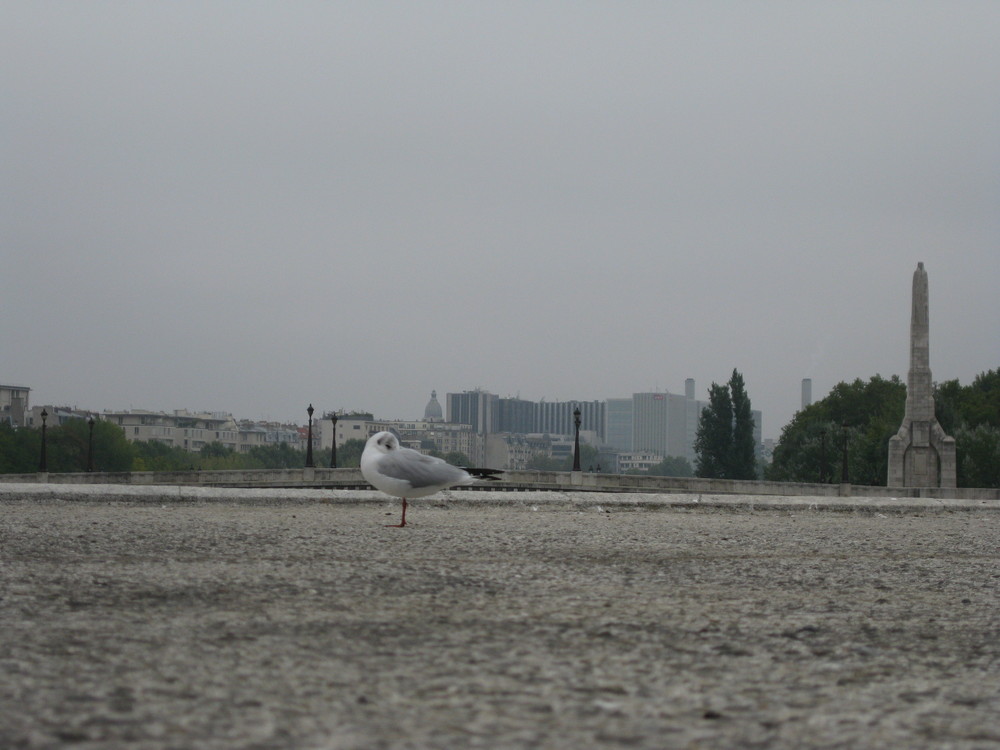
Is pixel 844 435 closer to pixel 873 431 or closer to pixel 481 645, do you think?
pixel 873 431

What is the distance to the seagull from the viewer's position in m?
9.67

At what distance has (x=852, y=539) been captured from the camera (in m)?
10.0

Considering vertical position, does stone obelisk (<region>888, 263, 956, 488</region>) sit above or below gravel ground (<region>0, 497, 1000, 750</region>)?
above

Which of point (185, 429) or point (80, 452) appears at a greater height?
point (185, 429)

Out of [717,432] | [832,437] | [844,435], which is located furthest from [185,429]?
[844,435]

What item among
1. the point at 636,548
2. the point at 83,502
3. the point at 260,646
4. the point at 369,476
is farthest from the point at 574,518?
the point at 260,646

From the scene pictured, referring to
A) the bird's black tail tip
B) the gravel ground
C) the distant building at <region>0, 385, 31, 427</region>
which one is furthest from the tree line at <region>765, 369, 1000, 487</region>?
the distant building at <region>0, 385, 31, 427</region>

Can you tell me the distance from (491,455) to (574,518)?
565ft

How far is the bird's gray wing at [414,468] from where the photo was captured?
966 centimetres

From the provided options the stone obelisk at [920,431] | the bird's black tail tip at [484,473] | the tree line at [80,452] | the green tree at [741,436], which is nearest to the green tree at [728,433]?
the green tree at [741,436]

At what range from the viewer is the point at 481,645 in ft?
13.1

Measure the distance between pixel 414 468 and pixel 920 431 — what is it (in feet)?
120

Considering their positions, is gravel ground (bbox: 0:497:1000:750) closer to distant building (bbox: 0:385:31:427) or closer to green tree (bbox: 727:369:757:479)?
green tree (bbox: 727:369:757:479)

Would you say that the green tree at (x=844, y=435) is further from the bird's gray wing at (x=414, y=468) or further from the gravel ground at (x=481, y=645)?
the gravel ground at (x=481, y=645)
